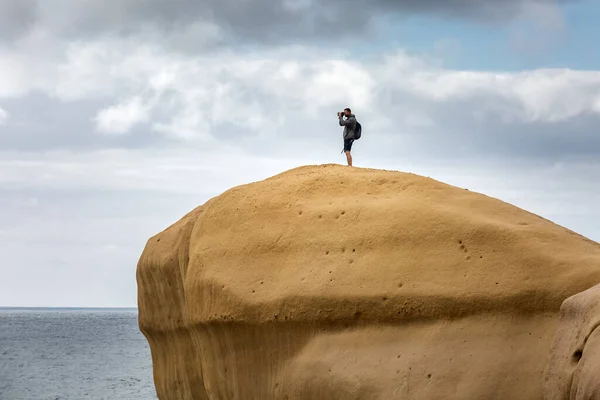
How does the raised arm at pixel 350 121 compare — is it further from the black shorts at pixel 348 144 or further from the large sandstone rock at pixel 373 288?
the large sandstone rock at pixel 373 288

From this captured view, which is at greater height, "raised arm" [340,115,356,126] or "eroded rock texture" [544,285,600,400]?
"raised arm" [340,115,356,126]

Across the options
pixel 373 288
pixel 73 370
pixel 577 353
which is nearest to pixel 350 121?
pixel 373 288

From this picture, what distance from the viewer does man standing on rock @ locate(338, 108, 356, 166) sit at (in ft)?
64.3

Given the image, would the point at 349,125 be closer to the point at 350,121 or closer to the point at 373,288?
the point at 350,121

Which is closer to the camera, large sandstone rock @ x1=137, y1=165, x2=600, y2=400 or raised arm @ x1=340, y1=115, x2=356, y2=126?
large sandstone rock @ x1=137, y1=165, x2=600, y2=400

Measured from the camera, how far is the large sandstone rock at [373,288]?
1344cm

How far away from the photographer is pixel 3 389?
49.3 m

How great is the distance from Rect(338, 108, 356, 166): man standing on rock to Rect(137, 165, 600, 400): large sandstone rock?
283 centimetres

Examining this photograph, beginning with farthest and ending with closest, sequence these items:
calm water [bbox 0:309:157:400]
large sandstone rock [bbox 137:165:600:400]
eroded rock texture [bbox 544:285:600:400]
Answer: calm water [bbox 0:309:157:400] < large sandstone rock [bbox 137:165:600:400] < eroded rock texture [bbox 544:285:600:400]

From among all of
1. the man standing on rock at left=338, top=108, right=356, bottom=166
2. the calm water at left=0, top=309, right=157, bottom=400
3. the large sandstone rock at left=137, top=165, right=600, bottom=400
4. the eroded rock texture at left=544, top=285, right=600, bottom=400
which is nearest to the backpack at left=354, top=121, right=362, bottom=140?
the man standing on rock at left=338, top=108, right=356, bottom=166

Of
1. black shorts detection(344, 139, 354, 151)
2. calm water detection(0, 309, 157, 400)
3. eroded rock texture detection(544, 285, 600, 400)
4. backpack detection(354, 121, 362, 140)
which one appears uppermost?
backpack detection(354, 121, 362, 140)

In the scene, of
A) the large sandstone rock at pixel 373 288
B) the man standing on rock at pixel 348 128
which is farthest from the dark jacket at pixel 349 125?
the large sandstone rock at pixel 373 288

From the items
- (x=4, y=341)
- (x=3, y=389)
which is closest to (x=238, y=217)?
(x=3, y=389)

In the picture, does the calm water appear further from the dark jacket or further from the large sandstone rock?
the large sandstone rock
